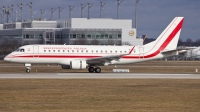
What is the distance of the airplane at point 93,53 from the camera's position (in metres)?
56.7

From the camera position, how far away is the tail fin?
6066 centimetres

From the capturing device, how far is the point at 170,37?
60.8 meters

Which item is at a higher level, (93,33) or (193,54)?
(93,33)

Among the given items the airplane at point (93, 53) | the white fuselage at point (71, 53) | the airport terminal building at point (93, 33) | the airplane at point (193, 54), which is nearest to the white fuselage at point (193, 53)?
the airplane at point (193, 54)

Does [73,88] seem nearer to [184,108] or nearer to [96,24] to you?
[184,108]

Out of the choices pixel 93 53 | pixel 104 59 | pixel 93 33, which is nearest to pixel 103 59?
pixel 104 59

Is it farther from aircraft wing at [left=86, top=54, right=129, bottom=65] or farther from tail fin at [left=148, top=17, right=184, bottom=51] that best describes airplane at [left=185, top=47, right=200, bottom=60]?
aircraft wing at [left=86, top=54, right=129, bottom=65]

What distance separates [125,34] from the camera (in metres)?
142

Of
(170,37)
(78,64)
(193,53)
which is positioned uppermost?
(170,37)

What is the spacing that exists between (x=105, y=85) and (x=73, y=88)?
3.79 metres

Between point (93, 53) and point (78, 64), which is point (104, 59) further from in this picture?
point (78, 64)

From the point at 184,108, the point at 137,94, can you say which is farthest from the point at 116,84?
the point at 184,108

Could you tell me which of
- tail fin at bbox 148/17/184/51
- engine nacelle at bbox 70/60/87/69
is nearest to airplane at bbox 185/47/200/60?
tail fin at bbox 148/17/184/51

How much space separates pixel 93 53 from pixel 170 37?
361 inches
